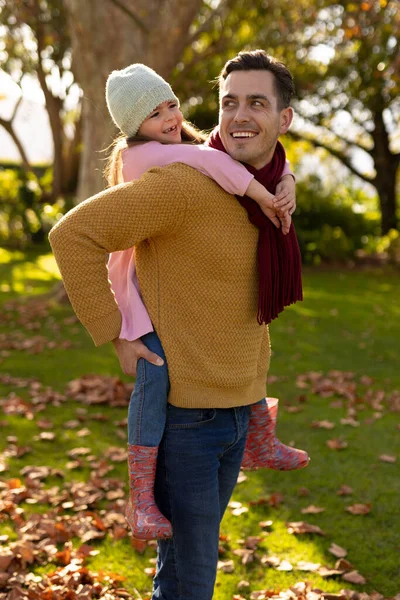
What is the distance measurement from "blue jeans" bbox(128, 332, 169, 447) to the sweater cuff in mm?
141

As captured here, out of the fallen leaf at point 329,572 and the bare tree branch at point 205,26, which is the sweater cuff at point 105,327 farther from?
the bare tree branch at point 205,26

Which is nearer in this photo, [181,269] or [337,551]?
[181,269]

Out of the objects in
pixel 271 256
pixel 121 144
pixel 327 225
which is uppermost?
pixel 121 144

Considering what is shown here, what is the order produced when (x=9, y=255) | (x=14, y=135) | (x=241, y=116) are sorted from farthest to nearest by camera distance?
Result: (x=14, y=135) → (x=9, y=255) → (x=241, y=116)

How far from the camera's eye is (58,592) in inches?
152

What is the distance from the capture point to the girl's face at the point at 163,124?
2670 mm

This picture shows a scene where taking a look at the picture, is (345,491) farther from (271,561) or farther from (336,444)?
(271,561)

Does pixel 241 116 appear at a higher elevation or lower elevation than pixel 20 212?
lower

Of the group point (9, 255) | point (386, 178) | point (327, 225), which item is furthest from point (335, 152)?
point (9, 255)

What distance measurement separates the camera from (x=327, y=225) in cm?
1800

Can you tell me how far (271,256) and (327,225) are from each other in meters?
15.8

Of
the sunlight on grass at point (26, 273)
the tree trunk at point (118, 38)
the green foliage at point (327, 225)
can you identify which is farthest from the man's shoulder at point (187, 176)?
the green foliage at point (327, 225)

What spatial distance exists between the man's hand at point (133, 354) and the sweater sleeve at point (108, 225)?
0.61 feet

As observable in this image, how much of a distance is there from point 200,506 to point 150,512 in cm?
18
